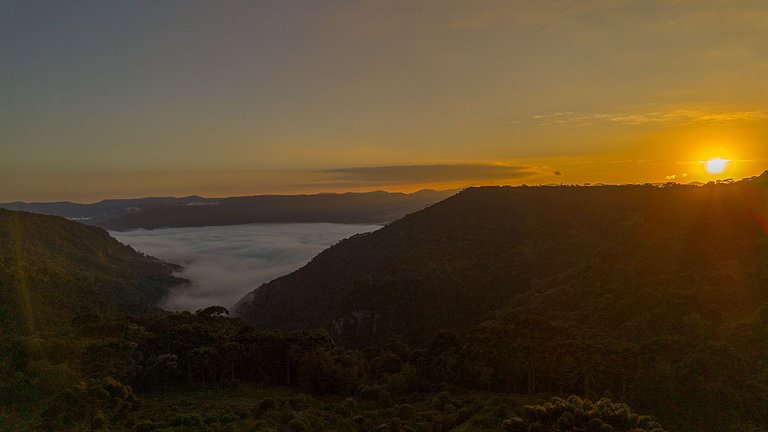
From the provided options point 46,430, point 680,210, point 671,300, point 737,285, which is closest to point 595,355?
point 671,300

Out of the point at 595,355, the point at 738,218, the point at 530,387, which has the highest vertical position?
the point at 738,218

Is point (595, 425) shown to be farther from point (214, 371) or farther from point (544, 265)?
point (544, 265)

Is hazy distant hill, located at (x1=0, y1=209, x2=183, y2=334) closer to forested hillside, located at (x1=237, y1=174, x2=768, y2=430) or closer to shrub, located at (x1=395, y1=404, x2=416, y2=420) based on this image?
forested hillside, located at (x1=237, y1=174, x2=768, y2=430)

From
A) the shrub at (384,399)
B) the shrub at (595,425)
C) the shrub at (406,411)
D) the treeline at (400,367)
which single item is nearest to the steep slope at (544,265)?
the treeline at (400,367)

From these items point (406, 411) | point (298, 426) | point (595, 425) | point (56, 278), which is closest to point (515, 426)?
point (595, 425)

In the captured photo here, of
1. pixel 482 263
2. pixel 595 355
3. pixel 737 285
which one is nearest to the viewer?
pixel 595 355

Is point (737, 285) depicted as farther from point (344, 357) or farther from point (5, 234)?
point (5, 234)
